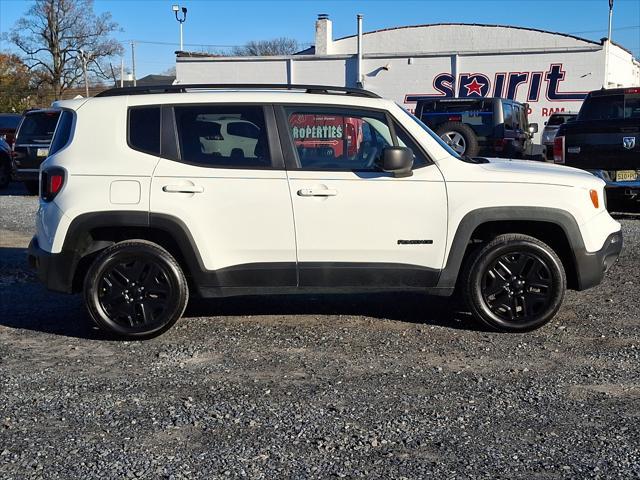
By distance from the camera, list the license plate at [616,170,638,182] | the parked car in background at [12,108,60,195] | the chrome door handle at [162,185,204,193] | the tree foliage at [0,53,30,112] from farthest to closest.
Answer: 1. the tree foliage at [0,53,30,112]
2. the parked car in background at [12,108,60,195]
3. the license plate at [616,170,638,182]
4. the chrome door handle at [162,185,204,193]

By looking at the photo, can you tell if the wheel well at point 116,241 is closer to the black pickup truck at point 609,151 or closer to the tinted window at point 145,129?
the tinted window at point 145,129

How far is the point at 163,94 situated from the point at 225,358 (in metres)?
2.04

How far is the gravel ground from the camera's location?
3.67m

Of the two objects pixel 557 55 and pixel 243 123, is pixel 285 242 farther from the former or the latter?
pixel 557 55

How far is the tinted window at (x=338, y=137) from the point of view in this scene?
5.70m

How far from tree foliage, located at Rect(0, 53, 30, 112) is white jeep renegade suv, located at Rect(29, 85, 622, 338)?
55.4 m

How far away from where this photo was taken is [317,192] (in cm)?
557

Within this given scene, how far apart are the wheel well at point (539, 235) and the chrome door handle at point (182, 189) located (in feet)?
6.86

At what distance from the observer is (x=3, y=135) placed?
20328 millimetres

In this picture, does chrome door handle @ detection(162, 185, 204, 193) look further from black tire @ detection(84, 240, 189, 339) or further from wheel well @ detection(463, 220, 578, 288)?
wheel well @ detection(463, 220, 578, 288)

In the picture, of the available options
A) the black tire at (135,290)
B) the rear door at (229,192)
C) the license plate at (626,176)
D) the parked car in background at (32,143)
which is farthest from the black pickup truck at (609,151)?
the parked car in background at (32,143)

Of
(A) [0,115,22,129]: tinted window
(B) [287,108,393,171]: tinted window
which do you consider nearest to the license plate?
(B) [287,108,393,171]: tinted window

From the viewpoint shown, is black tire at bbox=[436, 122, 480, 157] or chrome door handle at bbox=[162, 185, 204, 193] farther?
black tire at bbox=[436, 122, 480, 157]

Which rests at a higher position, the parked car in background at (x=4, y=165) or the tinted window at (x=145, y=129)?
the tinted window at (x=145, y=129)
